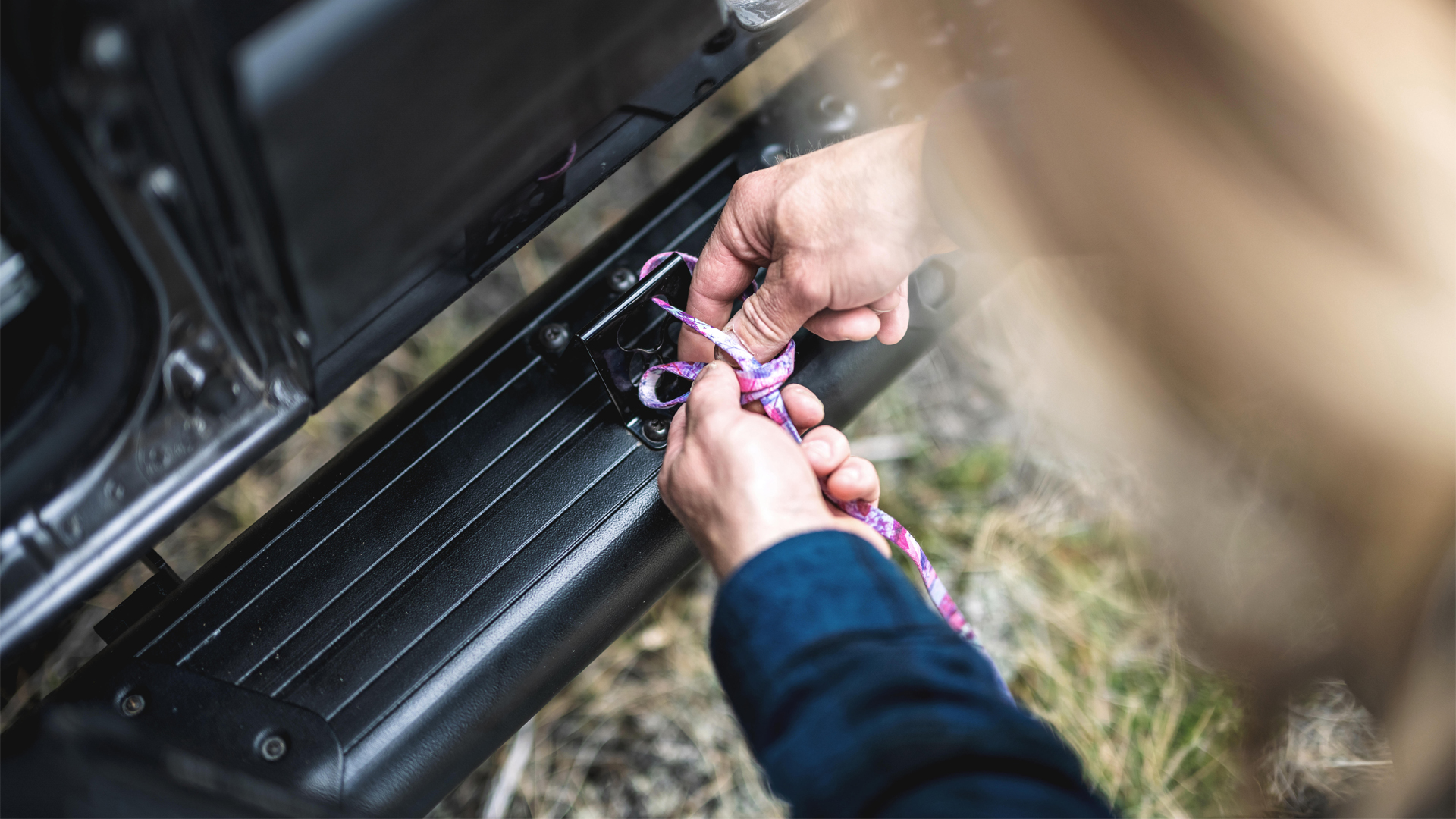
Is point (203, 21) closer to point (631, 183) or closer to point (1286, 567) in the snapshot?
point (631, 183)

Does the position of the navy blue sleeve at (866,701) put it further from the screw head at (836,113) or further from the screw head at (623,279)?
the screw head at (836,113)

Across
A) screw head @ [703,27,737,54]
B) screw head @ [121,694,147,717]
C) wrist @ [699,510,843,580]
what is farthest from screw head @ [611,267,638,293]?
screw head @ [121,694,147,717]

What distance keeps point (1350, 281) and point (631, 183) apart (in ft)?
3.76

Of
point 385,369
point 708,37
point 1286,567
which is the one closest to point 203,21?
point 708,37

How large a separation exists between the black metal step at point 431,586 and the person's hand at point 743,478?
117 millimetres

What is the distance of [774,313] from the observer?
0.95 meters

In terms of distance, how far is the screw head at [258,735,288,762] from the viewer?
2.81ft

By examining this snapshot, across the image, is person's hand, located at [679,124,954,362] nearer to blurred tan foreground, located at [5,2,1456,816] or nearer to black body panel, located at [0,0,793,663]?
blurred tan foreground, located at [5,2,1456,816]

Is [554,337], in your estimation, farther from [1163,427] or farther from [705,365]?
[1163,427]

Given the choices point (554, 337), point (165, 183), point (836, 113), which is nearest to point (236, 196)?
point (165, 183)

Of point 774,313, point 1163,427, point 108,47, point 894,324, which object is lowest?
point 1163,427

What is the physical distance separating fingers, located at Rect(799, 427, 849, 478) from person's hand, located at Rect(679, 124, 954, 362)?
0.41ft

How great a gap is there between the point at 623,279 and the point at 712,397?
251 mm

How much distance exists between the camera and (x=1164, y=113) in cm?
94
